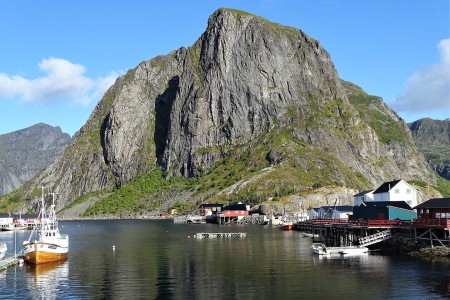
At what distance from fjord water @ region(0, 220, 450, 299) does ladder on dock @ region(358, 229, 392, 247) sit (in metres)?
5.61

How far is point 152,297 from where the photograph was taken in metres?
59.8

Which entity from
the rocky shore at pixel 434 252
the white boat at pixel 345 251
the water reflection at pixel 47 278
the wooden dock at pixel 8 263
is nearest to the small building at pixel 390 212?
the white boat at pixel 345 251

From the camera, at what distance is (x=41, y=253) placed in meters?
89.9

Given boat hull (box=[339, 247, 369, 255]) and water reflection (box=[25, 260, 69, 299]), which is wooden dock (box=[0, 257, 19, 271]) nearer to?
water reflection (box=[25, 260, 69, 299])

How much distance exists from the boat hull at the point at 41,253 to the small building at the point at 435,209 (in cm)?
6385

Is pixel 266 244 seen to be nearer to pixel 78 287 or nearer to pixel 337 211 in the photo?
pixel 337 211

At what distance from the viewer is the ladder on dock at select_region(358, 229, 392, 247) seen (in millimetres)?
98562

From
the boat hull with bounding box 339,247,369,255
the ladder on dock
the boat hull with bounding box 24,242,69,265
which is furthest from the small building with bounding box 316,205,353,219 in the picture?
the boat hull with bounding box 24,242,69,265

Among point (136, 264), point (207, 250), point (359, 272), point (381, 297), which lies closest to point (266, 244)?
point (207, 250)

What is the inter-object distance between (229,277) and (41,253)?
115ft

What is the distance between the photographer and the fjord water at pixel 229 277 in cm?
6162

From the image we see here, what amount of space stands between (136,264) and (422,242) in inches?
1870

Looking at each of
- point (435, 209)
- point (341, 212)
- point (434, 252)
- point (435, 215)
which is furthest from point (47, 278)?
point (341, 212)

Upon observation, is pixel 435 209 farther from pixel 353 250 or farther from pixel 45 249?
pixel 45 249
